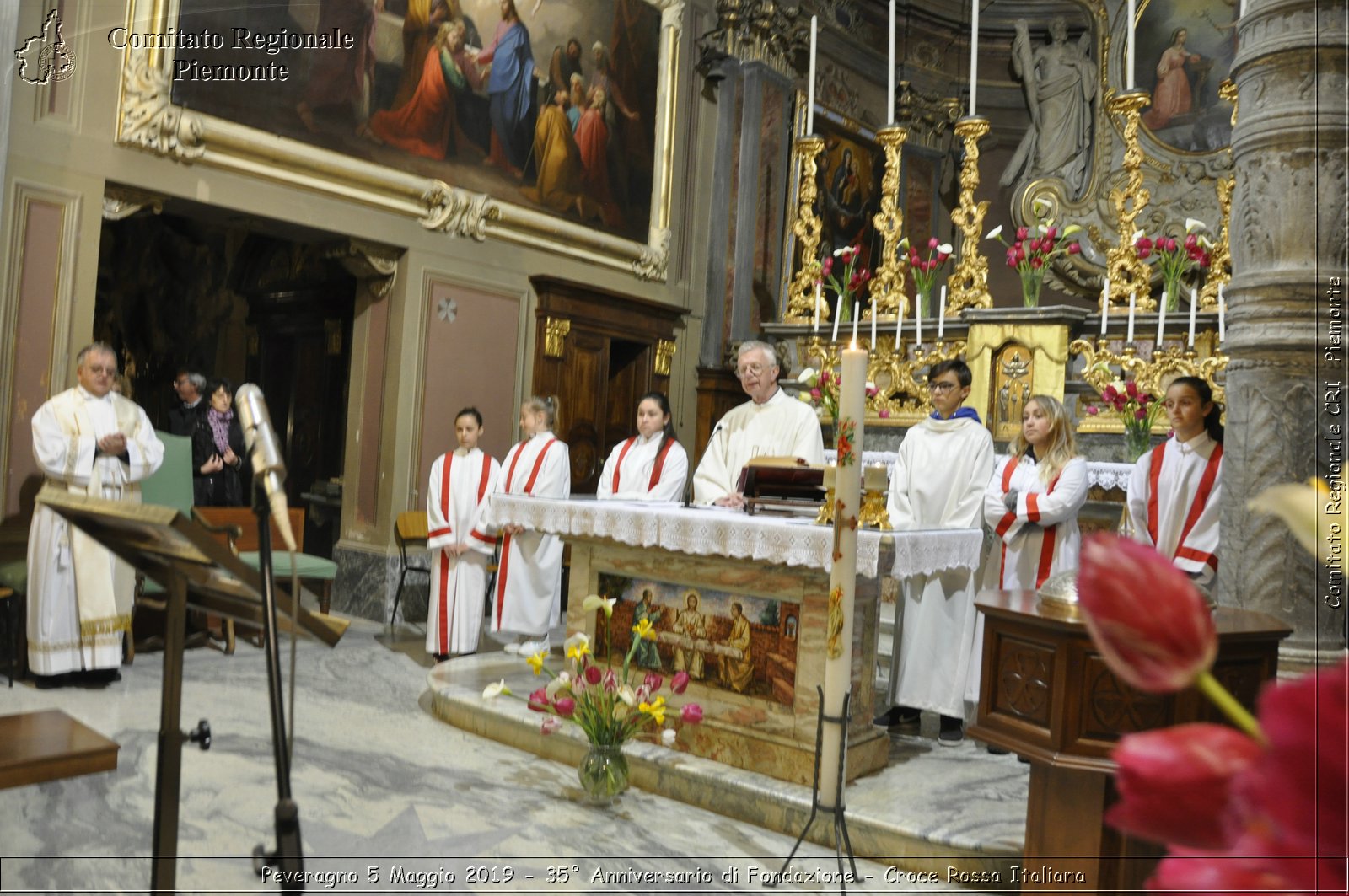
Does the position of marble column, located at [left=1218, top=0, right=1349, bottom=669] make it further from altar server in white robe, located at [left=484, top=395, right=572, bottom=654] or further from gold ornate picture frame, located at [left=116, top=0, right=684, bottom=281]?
gold ornate picture frame, located at [left=116, top=0, right=684, bottom=281]

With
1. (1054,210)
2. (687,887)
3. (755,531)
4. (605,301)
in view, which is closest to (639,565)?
(755,531)

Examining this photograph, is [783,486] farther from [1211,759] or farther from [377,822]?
[1211,759]

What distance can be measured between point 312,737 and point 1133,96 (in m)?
6.01

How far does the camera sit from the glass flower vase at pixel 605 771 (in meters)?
4.22

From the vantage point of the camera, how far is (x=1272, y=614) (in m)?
2.91

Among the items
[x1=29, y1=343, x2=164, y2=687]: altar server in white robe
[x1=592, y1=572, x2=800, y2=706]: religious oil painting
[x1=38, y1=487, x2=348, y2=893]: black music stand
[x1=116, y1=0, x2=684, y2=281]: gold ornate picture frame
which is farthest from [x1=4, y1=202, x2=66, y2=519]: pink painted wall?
[x1=38, y1=487, x2=348, y2=893]: black music stand

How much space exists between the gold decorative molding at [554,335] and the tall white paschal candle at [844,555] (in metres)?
6.33

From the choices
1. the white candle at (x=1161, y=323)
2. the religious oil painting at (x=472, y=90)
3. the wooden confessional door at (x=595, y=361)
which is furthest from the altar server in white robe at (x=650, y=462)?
the white candle at (x=1161, y=323)

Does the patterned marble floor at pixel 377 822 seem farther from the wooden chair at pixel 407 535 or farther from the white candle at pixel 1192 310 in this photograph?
the white candle at pixel 1192 310

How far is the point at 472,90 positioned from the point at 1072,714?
7.53 metres

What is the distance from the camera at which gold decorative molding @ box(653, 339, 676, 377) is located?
10.5 metres

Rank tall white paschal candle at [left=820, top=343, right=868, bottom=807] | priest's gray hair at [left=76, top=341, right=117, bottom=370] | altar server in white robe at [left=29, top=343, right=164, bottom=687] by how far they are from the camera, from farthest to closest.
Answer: priest's gray hair at [left=76, top=341, right=117, bottom=370] < altar server in white robe at [left=29, top=343, right=164, bottom=687] < tall white paschal candle at [left=820, top=343, right=868, bottom=807]

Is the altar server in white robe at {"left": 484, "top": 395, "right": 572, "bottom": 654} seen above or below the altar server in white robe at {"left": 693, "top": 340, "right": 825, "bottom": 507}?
below

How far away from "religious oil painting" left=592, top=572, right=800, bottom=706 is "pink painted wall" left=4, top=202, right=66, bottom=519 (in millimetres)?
3725
